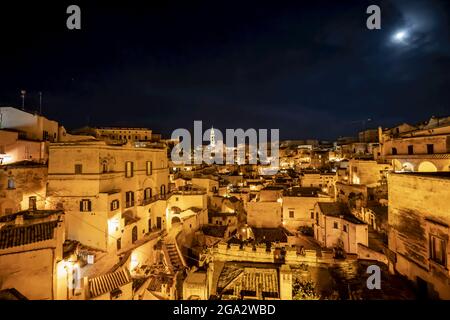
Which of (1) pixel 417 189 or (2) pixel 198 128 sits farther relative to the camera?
(2) pixel 198 128

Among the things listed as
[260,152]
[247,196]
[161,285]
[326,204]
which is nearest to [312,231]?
[326,204]

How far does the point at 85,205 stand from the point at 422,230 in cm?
1808

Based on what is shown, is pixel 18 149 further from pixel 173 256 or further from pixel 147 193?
pixel 173 256

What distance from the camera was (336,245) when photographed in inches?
647

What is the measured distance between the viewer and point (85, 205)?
616 inches

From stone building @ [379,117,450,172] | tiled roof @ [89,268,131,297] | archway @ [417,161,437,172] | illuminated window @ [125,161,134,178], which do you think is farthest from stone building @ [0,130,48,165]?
stone building @ [379,117,450,172]

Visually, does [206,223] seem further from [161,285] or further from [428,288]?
[428,288]

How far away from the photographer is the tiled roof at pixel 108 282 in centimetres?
991

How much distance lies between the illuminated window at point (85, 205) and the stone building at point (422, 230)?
17.2m

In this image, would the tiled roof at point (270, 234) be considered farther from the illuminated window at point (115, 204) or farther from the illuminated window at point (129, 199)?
the illuminated window at point (115, 204)

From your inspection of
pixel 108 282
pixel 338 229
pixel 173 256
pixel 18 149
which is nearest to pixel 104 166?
pixel 18 149

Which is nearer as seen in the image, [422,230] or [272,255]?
[422,230]

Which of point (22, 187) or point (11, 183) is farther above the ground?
point (11, 183)

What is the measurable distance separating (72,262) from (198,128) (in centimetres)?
5362
